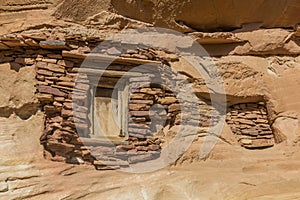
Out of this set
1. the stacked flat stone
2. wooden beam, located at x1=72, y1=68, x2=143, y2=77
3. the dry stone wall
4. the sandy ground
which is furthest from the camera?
the stacked flat stone

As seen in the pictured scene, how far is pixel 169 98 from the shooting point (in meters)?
4.66

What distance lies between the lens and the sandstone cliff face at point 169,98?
343 centimetres

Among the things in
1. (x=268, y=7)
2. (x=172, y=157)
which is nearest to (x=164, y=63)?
(x=172, y=157)

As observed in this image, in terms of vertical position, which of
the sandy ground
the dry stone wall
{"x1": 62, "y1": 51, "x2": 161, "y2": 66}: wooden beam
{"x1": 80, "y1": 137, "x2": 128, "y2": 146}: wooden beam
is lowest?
the sandy ground

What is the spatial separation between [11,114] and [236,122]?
9.73 feet

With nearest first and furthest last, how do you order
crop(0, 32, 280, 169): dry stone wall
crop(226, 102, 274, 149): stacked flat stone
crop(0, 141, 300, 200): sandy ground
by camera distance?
1. crop(0, 141, 300, 200): sandy ground
2. crop(0, 32, 280, 169): dry stone wall
3. crop(226, 102, 274, 149): stacked flat stone

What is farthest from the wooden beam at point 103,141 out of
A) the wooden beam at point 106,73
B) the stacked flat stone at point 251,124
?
the stacked flat stone at point 251,124

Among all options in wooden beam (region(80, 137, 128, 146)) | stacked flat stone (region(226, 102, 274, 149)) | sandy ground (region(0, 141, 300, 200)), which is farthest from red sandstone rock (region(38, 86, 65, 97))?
stacked flat stone (region(226, 102, 274, 149))

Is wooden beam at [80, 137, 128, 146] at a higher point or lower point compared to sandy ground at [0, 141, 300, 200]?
higher

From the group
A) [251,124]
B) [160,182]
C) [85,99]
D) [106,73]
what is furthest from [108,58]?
[251,124]

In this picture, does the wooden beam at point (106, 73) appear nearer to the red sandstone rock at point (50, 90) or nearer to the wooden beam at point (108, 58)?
the wooden beam at point (108, 58)

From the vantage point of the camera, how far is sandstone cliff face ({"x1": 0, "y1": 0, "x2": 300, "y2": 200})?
11.3ft

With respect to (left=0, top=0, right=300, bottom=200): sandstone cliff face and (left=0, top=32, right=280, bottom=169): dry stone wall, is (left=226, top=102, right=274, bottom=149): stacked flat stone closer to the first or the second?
(left=0, top=0, right=300, bottom=200): sandstone cliff face

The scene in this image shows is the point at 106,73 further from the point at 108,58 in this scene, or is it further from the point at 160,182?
the point at 160,182
